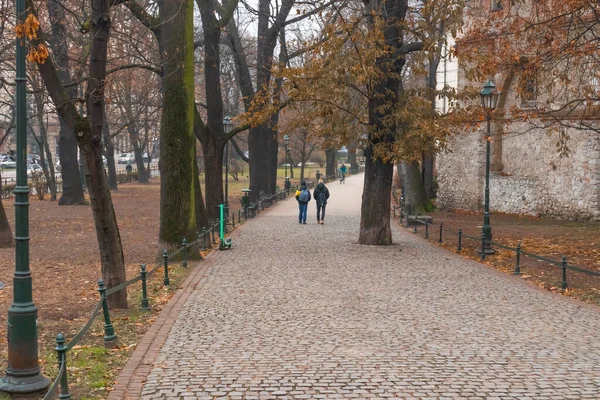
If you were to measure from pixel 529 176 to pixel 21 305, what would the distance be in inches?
1096

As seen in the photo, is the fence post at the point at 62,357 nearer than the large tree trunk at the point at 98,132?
Yes

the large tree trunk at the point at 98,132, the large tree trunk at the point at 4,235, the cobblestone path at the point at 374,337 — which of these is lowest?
the cobblestone path at the point at 374,337

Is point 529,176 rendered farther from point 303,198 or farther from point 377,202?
point 377,202

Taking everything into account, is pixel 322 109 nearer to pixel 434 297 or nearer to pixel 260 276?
pixel 260 276

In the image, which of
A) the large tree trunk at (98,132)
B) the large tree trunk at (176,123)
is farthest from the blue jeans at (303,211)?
the large tree trunk at (98,132)

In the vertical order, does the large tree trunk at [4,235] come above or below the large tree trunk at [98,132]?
below

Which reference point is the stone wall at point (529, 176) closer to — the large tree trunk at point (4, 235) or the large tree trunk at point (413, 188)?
the large tree trunk at point (413, 188)

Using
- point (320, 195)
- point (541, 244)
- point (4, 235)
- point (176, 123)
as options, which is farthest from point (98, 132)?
point (320, 195)

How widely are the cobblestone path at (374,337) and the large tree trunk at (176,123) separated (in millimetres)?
1424

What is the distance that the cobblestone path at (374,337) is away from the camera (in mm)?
7168

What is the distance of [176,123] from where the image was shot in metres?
16.4

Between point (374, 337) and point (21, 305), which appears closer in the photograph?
point (21, 305)

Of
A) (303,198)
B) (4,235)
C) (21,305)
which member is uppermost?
(303,198)

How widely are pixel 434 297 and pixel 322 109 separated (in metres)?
7.92
